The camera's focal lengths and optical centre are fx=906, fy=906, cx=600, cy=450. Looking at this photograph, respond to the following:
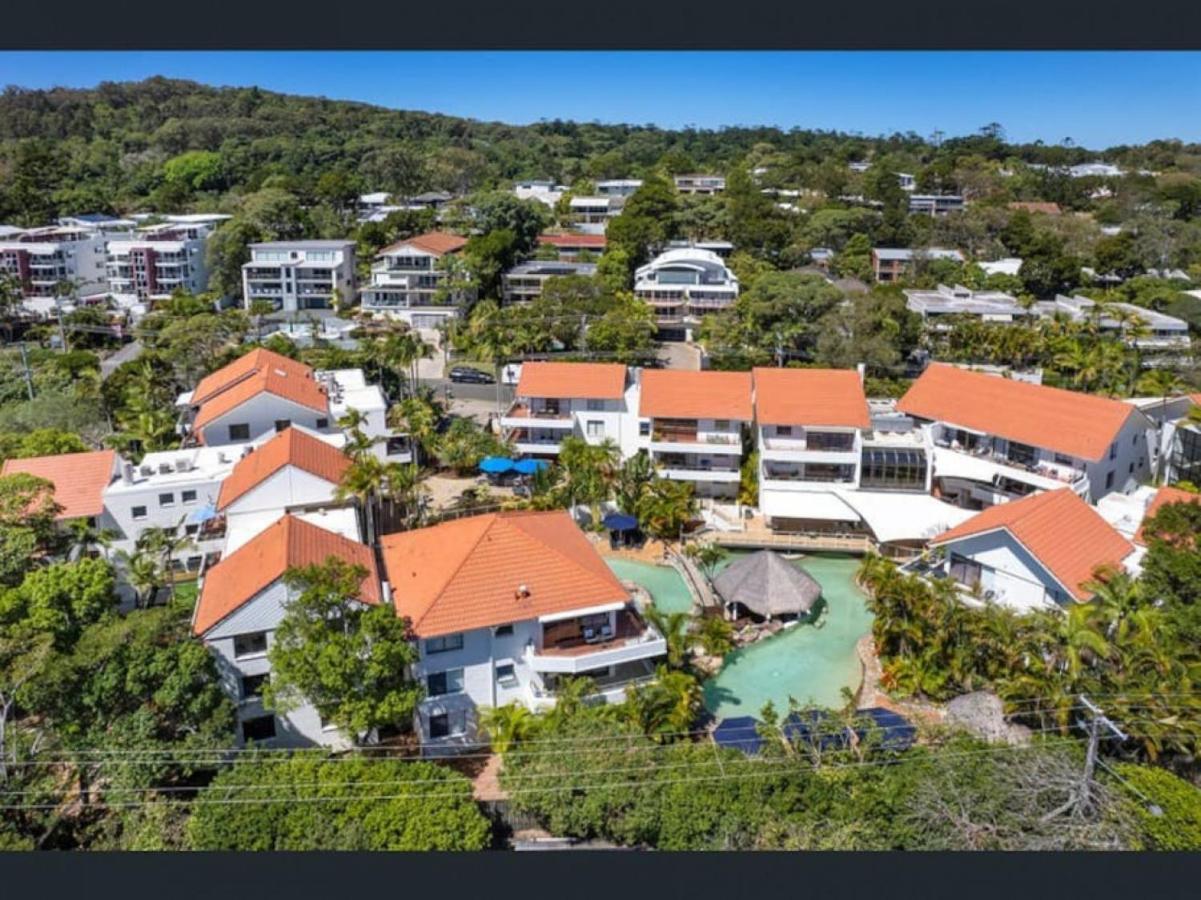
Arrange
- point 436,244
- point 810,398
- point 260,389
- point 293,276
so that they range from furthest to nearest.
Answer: point 436,244 < point 293,276 < point 810,398 < point 260,389

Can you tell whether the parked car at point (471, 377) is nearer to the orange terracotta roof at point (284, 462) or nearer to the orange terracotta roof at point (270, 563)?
the orange terracotta roof at point (284, 462)

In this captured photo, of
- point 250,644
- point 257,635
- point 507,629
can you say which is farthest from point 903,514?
point 250,644

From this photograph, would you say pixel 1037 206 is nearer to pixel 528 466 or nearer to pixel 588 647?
pixel 528 466

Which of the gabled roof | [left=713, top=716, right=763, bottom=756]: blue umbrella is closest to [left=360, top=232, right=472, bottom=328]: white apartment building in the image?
the gabled roof

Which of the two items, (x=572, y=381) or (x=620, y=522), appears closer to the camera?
(x=620, y=522)

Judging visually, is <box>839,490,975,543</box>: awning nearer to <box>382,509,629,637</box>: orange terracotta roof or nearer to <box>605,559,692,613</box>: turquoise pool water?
<box>605,559,692,613</box>: turquoise pool water

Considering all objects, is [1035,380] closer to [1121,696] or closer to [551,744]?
[1121,696]
